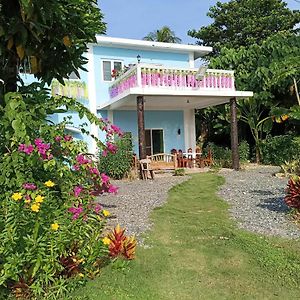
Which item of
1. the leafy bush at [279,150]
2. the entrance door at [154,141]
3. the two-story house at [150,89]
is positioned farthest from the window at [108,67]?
the leafy bush at [279,150]

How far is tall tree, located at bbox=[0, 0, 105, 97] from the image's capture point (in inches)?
140

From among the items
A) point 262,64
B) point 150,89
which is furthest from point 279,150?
point 150,89

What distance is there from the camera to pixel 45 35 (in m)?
4.16

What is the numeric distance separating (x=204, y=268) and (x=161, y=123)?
1462 centimetres

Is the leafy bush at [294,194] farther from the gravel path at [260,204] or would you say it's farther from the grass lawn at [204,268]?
the grass lawn at [204,268]

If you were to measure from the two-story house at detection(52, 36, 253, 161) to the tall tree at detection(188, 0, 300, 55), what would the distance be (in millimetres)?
11958

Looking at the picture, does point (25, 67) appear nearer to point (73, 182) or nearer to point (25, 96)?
point (25, 96)

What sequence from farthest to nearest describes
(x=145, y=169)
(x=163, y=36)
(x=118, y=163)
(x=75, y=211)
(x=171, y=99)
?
(x=163, y=36)
(x=171, y=99)
(x=118, y=163)
(x=145, y=169)
(x=75, y=211)

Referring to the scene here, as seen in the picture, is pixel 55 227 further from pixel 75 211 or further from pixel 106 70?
pixel 106 70

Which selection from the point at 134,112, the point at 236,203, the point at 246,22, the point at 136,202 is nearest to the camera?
the point at 236,203

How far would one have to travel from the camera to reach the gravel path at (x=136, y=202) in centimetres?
673

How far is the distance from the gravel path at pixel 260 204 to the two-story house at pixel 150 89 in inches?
167

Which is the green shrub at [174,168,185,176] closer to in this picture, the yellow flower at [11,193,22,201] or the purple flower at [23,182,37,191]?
the purple flower at [23,182,37,191]

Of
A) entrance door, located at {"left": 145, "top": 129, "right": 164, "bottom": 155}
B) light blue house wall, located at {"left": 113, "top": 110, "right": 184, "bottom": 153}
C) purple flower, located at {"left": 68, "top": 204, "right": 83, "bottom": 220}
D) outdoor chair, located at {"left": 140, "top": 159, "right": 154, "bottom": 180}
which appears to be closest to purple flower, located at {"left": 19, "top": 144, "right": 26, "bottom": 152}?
purple flower, located at {"left": 68, "top": 204, "right": 83, "bottom": 220}
